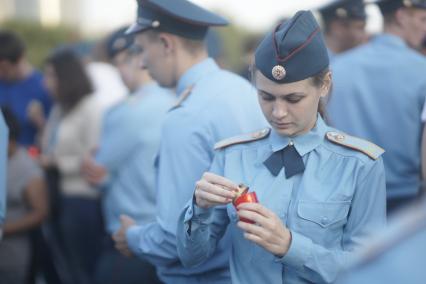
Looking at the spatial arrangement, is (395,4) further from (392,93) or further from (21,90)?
(21,90)

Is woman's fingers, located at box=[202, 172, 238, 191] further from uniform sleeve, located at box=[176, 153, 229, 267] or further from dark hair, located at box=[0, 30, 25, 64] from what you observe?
dark hair, located at box=[0, 30, 25, 64]

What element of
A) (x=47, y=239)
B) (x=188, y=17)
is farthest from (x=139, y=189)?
(x=47, y=239)

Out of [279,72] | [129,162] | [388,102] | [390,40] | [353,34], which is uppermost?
[279,72]

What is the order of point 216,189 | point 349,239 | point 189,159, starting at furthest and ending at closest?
point 189,159
point 349,239
point 216,189

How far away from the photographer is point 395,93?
430cm

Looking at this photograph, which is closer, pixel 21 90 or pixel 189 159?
pixel 189 159

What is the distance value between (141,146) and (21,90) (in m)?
2.78

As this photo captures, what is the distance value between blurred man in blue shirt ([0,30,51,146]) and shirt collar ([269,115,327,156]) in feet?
14.7

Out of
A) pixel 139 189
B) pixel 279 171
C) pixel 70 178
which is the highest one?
pixel 279 171

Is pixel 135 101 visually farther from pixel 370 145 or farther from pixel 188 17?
pixel 370 145

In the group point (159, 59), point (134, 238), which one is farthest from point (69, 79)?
point (134, 238)

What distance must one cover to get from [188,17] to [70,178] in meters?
2.78

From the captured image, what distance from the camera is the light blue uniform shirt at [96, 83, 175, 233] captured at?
4.51 metres

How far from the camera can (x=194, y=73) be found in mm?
3424
